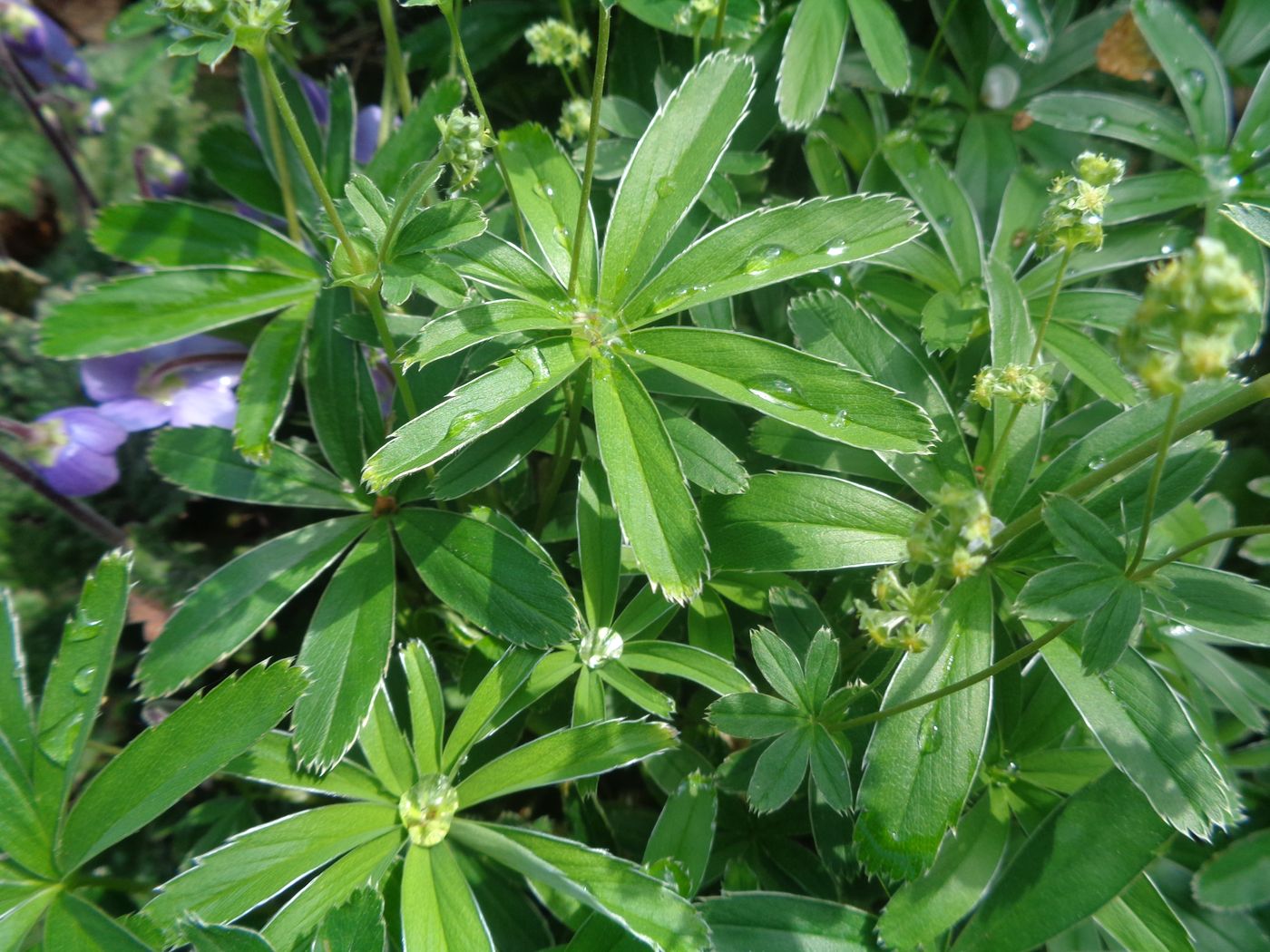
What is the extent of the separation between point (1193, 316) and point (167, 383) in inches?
68.3

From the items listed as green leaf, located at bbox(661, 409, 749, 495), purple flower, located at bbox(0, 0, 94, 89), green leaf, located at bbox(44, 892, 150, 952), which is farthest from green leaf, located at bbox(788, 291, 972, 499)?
purple flower, located at bbox(0, 0, 94, 89)

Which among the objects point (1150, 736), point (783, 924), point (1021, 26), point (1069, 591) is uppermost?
point (1021, 26)

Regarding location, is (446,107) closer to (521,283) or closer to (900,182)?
(521,283)

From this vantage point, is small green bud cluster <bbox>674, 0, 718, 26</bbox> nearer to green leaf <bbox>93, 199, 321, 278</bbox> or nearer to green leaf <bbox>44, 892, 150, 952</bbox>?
green leaf <bbox>93, 199, 321, 278</bbox>

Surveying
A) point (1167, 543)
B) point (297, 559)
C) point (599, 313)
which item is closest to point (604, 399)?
point (599, 313)

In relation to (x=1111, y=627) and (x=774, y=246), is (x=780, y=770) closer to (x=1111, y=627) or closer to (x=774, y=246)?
(x=1111, y=627)

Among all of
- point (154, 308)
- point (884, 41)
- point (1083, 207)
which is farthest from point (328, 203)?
point (884, 41)

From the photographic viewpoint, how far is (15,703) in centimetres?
121

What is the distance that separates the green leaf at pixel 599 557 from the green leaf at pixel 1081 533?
58 centimetres

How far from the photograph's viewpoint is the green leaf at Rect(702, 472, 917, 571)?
1.25 metres

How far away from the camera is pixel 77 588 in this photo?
1923 millimetres

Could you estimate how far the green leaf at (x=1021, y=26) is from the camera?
165 centimetres

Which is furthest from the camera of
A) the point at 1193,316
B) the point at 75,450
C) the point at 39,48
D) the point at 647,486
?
the point at 39,48

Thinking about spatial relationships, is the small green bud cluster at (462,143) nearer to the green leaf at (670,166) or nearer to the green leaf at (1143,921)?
the green leaf at (670,166)
